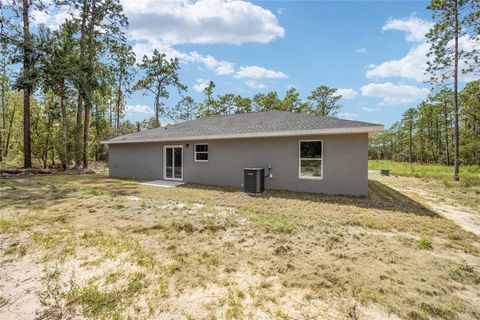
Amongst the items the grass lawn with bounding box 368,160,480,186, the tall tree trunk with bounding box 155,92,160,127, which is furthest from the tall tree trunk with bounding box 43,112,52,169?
the grass lawn with bounding box 368,160,480,186

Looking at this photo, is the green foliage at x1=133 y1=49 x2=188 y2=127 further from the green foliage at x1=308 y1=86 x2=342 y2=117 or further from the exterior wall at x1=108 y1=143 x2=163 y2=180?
the green foliage at x1=308 y1=86 x2=342 y2=117

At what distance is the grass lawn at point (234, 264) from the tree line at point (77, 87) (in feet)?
10.9

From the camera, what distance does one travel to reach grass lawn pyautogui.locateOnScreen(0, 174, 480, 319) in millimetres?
2146

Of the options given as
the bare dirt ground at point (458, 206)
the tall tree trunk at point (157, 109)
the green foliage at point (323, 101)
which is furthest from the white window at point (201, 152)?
the green foliage at point (323, 101)

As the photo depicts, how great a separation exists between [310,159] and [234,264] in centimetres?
598

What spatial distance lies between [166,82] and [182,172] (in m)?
17.0

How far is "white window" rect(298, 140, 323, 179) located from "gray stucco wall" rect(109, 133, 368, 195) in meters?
0.14

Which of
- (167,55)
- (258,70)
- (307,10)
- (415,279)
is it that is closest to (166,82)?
(167,55)

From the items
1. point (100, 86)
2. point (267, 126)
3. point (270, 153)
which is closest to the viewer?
point (100, 86)

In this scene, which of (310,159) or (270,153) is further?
(270,153)

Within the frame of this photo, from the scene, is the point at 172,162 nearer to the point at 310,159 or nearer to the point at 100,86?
the point at 100,86

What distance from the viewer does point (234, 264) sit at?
9.74ft

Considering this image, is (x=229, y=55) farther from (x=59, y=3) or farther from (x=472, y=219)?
(x=472, y=219)

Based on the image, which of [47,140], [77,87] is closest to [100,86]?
[77,87]
